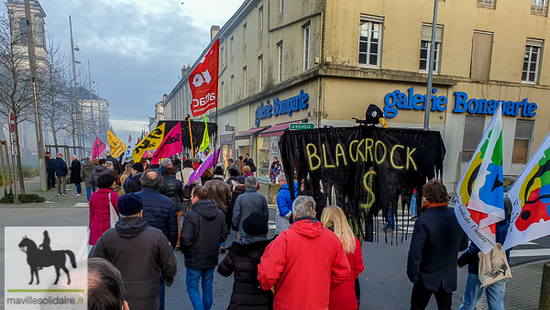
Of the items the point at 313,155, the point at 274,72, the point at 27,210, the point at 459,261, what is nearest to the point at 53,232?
the point at 313,155

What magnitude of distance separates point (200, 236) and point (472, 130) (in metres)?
15.6

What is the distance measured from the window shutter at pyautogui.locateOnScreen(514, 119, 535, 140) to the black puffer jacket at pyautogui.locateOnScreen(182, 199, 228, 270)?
17663 millimetres

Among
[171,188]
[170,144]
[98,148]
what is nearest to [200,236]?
[171,188]

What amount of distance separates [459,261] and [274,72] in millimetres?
15452

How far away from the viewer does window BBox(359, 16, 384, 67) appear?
1303 cm

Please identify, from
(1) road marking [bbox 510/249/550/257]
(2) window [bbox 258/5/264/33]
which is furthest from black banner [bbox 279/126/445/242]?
(2) window [bbox 258/5/264/33]

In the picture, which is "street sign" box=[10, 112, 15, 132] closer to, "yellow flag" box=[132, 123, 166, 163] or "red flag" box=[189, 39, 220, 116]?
"yellow flag" box=[132, 123, 166, 163]

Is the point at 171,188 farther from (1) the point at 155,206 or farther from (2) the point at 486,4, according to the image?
(2) the point at 486,4

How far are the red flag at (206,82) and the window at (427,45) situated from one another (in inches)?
408

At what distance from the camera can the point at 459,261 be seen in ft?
11.4

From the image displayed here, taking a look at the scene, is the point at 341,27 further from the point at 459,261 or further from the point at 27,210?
the point at 27,210

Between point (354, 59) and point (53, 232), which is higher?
point (354, 59)

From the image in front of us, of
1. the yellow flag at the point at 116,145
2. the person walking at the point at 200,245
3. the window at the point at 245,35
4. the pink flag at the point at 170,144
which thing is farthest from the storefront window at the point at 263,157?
the person walking at the point at 200,245

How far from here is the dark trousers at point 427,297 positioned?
3.20 m
